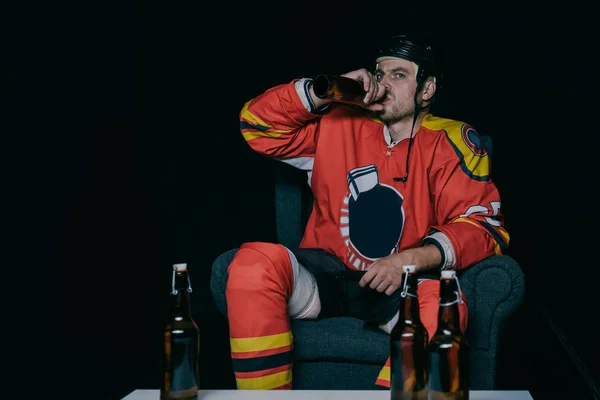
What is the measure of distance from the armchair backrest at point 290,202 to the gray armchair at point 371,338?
473 mm

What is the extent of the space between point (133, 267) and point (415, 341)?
201 centimetres

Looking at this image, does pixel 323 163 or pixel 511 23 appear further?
pixel 511 23

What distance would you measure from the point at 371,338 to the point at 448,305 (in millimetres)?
767

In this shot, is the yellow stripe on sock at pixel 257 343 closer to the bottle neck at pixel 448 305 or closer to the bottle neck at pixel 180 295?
the bottle neck at pixel 180 295

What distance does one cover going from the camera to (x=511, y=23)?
350cm

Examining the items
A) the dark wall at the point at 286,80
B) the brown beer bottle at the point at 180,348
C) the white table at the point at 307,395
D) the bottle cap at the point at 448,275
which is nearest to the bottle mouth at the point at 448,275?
the bottle cap at the point at 448,275

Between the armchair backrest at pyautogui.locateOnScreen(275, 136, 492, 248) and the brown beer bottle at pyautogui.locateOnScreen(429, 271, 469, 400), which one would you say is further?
the armchair backrest at pyautogui.locateOnScreen(275, 136, 492, 248)

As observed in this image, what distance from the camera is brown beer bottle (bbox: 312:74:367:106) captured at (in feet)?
6.39

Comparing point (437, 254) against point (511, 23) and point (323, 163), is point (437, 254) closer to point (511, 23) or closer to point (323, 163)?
point (323, 163)

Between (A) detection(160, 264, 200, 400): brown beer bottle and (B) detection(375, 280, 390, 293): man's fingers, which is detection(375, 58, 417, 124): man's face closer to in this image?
(B) detection(375, 280, 390, 293): man's fingers

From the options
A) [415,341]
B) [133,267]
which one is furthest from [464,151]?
[133,267]

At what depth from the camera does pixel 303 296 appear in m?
1.86

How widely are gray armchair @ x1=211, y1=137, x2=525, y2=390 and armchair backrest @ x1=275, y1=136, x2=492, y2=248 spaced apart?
0.47 meters

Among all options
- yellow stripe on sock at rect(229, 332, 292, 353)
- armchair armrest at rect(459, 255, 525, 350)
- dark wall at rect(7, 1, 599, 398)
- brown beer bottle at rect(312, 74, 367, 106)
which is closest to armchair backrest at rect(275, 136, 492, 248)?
brown beer bottle at rect(312, 74, 367, 106)
